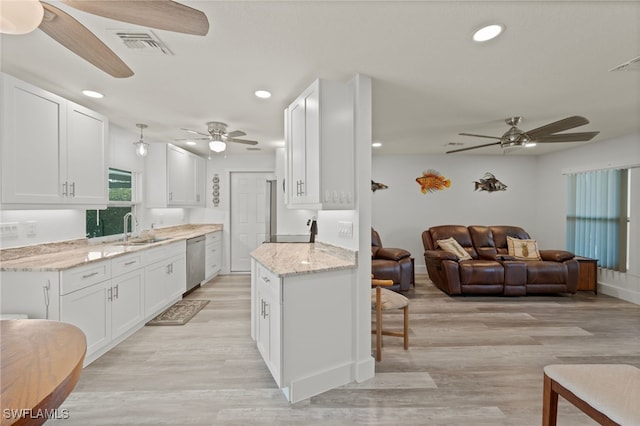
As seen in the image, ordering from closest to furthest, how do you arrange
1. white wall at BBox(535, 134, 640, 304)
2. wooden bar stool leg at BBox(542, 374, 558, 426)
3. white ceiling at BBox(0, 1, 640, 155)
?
wooden bar stool leg at BBox(542, 374, 558, 426)
white ceiling at BBox(0, 1, 640, 155)
white wall at BBox(535, 134, 640, 304)

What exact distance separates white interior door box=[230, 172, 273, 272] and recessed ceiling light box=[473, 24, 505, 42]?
467 centimetres

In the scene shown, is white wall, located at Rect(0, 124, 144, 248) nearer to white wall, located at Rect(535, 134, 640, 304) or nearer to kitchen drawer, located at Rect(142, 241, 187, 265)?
kitchen drawer, located at Rect(142, 241, 187, 265)

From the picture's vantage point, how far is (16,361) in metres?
0.79

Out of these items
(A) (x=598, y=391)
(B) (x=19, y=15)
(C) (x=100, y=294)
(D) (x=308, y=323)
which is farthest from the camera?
(C) (x=100, y=294)

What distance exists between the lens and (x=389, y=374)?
238cm

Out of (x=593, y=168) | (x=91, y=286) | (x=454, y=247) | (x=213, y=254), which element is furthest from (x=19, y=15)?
(x=593, y=168)

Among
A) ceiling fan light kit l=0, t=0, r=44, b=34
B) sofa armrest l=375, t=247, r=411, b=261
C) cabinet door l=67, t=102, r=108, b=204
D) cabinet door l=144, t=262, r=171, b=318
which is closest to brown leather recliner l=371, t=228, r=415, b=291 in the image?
sofa armrest l=375, t=247, r=411, b=261

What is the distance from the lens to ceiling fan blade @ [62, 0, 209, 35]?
3.67 ft

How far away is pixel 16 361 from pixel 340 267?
1.72 meters

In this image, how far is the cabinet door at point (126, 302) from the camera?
275 cm

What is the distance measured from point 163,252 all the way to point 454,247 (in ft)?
14.9

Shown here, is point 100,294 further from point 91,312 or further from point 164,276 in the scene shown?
point 164,276

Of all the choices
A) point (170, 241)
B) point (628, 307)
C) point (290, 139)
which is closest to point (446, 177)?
point (628, 307)

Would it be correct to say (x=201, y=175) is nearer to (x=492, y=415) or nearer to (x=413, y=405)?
(x=413, y=405)
